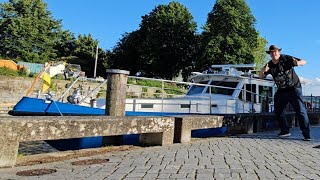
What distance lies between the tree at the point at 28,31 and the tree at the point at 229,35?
2630cm

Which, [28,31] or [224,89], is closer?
[224,89]

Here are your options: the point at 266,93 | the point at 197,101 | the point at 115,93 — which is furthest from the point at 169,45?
the point at 115,93

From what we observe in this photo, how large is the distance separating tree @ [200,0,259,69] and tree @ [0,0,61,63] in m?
26.3

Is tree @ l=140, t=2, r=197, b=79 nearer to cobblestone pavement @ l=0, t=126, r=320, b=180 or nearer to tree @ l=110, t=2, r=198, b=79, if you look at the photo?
tree @ l=110, t=2, r=198, b=79

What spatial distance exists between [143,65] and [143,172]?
50798 mm

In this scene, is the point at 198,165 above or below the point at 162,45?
below

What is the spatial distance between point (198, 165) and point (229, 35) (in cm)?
4563

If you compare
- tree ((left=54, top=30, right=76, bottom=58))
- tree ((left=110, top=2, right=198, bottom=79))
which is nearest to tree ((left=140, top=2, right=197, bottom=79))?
tree ((left=110, top=2, right=198, bottom=79))

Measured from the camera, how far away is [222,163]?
4.89 meters

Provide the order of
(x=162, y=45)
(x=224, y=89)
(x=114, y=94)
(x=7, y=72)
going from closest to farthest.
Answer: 1. (x=114, y=94)
2. (x=224, y=89)
3. (x=7, y=72)
4. (x=162, y=45)

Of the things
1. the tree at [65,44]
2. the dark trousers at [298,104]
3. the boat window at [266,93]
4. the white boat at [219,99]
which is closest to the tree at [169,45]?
the tree at [65,44]

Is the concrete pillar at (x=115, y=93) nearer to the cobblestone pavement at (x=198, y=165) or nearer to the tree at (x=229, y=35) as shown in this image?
the cobblestone pavement at (x=198, y=165)

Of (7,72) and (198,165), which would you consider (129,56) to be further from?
(198,165)

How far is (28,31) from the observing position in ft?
196
